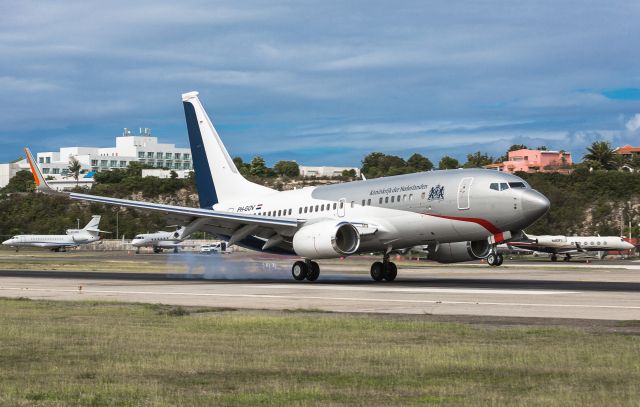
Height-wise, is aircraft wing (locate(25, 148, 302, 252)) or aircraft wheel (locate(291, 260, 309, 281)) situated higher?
aircraft wing (locate(25, 148, 302, 252))

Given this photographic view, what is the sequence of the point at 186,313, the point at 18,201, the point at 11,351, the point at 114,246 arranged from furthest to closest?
1. the point at 18,201
2. the point at 114,246
3. the point at 186,313
4. the point at 11,351

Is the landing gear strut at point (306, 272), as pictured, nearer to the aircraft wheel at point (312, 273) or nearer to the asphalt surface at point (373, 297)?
the aircraft wheel at point (312, 273)

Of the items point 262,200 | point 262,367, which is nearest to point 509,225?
point 262,200

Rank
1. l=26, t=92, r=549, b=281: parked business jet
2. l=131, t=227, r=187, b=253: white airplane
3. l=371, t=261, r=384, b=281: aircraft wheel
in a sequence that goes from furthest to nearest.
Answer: l=131, t=227, r=187, b=253: white airplane < l=371, t=261, r=384, b=281: aircraft wheel < l=26, t=92, r=549, b=281: parked business jet

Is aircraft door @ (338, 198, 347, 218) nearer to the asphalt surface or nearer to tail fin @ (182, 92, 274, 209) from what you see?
the asphalt surface

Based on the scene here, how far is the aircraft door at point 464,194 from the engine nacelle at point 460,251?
307 cm

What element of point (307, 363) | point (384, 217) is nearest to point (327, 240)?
point (384, 217)

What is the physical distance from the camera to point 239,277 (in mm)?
47969

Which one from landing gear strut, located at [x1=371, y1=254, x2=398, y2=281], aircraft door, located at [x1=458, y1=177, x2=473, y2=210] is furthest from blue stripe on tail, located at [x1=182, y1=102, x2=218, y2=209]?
aircraft door, located at [x1=458, y1=177, x2=473, y2=210]

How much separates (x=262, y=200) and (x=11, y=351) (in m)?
32.7

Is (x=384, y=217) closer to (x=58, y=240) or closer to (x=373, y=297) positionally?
(x=373, y=297)

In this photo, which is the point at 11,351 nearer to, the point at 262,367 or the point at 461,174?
the point at 262,367

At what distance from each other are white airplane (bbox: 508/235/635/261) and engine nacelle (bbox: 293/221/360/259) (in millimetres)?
72569

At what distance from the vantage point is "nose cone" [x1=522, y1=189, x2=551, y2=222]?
121 ft
